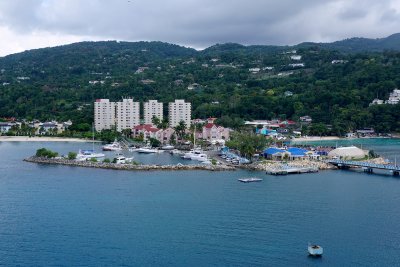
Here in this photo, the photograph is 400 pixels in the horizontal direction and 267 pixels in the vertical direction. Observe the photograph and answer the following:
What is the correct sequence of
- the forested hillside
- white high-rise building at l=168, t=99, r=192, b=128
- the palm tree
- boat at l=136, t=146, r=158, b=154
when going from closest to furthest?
boat at l=136, t=146, r=158, b=154
the palm tree
white high-rise building at l=168, t=99, r=192, b=128
the forested hillside

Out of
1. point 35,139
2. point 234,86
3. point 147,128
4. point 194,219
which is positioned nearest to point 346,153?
point 194,219

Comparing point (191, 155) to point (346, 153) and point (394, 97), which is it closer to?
point (346, 153)

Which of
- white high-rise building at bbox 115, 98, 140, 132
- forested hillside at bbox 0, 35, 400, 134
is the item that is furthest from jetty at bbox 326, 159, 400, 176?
white high-rise building at bbox 115, 98, 140, 132

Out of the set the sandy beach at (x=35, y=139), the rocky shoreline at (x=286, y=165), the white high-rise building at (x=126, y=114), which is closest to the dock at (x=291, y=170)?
the rocky shoreline at (x=286, y=165)

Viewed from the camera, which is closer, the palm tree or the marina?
the marina

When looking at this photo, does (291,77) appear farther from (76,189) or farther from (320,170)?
(76,189)

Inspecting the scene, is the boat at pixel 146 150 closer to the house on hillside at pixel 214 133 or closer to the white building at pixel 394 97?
the house on hillside at pixel 214 133

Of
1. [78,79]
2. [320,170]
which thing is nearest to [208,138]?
[320,170]

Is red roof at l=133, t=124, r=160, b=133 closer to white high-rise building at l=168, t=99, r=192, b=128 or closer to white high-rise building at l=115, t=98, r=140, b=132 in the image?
white high-rise building at l=115, t=98, r=140, b=132
